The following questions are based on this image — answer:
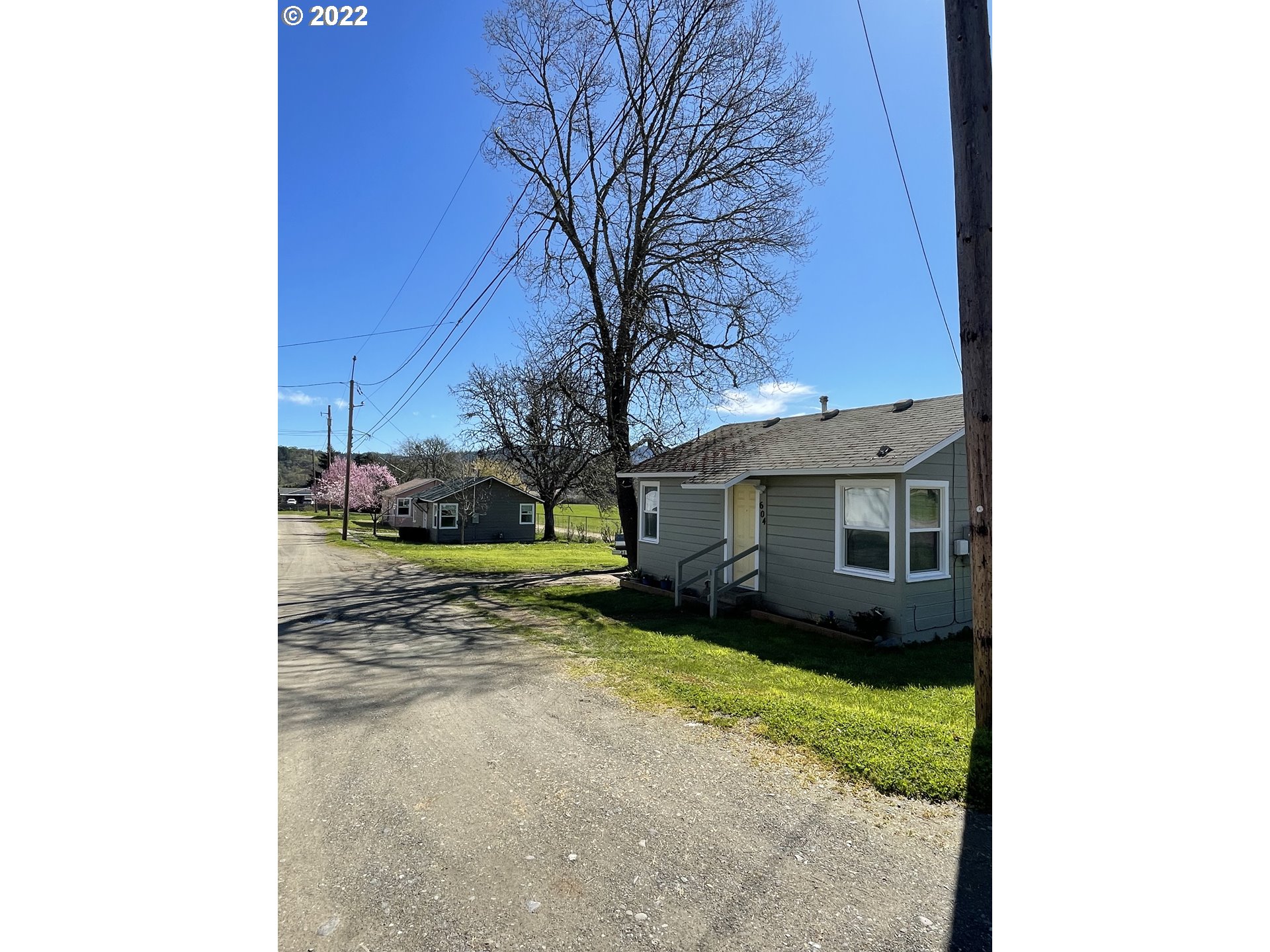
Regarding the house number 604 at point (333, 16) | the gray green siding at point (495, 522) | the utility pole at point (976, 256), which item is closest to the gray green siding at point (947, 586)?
the utility pole at point (976, 256)

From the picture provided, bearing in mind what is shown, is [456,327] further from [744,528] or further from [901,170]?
[901,170]

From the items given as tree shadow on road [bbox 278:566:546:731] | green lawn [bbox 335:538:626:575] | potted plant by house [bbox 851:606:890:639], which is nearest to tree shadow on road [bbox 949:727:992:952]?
tree shadow on road [bbox 278:566:546:731]

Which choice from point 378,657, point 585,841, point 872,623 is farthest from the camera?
point 872,623

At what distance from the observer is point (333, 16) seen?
227cm

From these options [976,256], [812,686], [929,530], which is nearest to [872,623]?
[929,530]

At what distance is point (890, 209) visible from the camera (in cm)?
476

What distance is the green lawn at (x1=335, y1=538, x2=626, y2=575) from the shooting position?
15539mm

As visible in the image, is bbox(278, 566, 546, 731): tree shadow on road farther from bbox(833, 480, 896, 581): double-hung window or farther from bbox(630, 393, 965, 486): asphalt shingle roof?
bbox(630, 393, 965, 486): asphalt shingle roof

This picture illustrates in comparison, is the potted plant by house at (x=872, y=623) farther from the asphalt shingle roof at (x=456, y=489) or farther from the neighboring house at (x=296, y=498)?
the neighboring house at (x=296, y=498)

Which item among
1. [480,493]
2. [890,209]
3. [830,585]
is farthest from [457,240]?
[480,493]

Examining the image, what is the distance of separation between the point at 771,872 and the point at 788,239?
1190 centimetres

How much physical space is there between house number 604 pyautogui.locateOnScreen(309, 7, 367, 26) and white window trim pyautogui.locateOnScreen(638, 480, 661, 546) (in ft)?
32.0

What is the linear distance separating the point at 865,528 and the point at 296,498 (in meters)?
72.2
